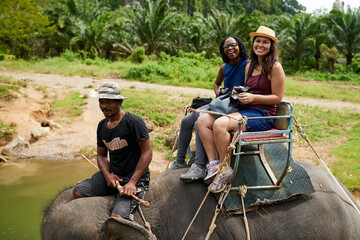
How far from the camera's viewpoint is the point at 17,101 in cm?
1180

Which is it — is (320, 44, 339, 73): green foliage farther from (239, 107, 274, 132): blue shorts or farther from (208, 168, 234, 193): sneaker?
(208, 168, 234, 193): sneaker

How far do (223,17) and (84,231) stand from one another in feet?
66.5

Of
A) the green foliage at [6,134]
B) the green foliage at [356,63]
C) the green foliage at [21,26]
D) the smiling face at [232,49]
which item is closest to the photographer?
the smiling face at [232,49]

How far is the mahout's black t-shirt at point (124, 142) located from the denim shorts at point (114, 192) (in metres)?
0.11

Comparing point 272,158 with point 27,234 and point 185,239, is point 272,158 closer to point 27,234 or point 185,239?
point 185,239

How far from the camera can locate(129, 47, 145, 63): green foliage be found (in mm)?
21031

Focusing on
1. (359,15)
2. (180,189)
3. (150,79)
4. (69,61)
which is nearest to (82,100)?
(150,79)

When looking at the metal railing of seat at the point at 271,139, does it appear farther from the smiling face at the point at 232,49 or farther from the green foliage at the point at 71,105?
the green foliage at the point at 71,105

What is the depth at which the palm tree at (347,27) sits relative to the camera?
2394 cm

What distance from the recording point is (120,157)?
3.29m

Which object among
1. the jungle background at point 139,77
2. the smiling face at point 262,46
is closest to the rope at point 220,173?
the smiling face at point 262,46

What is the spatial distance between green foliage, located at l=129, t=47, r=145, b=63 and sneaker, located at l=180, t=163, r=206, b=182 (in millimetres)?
18140

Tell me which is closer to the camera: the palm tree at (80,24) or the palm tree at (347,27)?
the palm tree at (80,24)

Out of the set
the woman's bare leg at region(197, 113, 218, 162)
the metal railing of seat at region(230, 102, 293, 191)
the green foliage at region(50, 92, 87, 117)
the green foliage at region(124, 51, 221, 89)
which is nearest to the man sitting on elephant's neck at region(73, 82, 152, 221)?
the woman's bare leg at region(197, 113, 218, 162)
